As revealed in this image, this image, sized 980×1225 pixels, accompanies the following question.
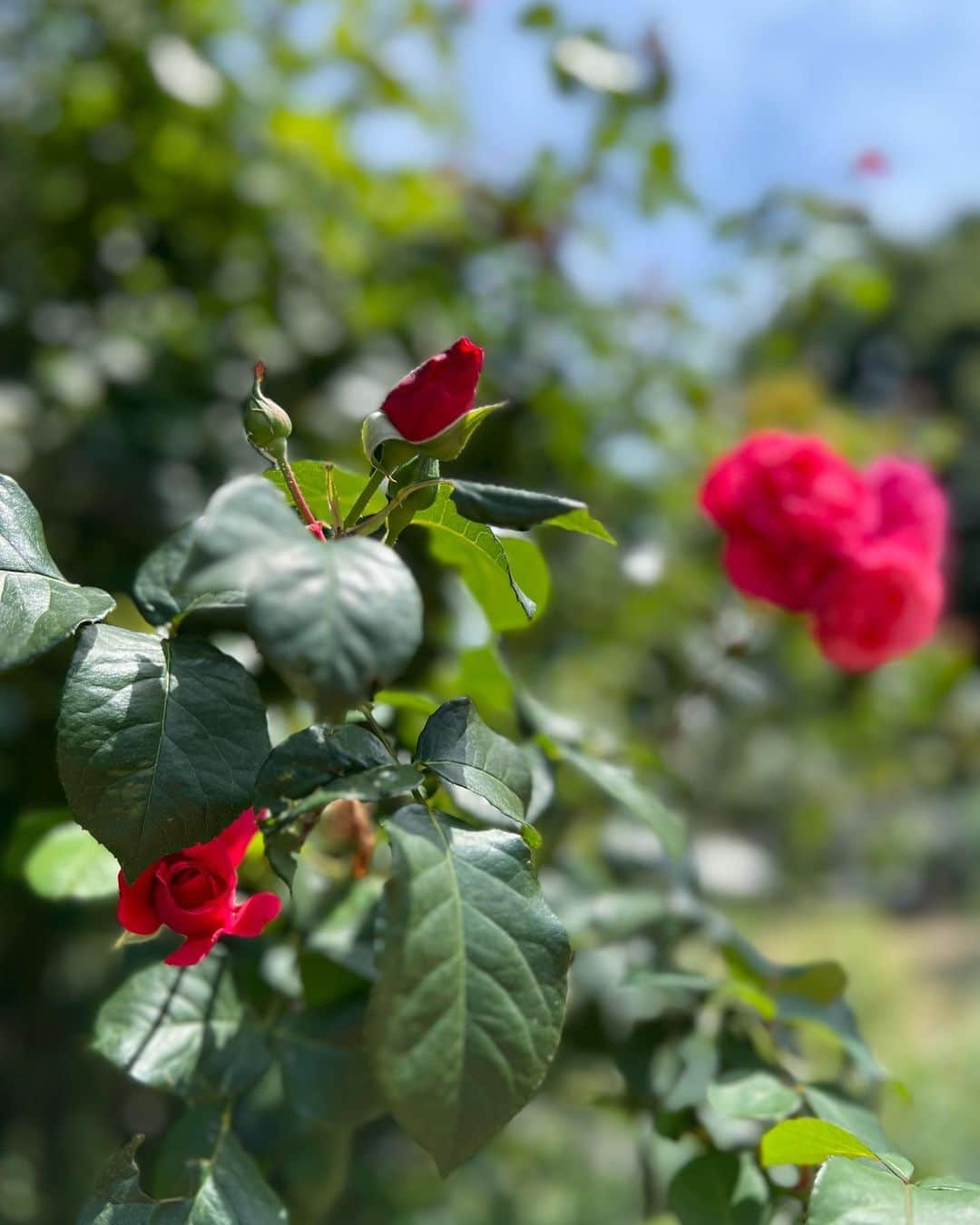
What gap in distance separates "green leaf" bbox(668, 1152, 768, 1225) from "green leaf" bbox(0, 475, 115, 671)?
0.31 m

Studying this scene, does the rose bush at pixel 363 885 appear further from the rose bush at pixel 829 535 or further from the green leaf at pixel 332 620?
the rose bush at pixel 829 535

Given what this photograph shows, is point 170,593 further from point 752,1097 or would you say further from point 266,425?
point 752,1097

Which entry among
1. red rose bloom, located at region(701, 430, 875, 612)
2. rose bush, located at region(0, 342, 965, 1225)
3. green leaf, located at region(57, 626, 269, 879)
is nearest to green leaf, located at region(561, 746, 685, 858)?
rose bush, located at region(0, 342, 965, 1225)

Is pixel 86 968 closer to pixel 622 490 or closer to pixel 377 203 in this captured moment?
pixel 622 490

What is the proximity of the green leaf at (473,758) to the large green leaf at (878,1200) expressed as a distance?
0.47 feet

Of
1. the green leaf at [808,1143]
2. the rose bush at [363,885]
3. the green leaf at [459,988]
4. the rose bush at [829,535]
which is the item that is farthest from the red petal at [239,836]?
the rose bush at [829,535]

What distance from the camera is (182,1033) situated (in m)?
0.46

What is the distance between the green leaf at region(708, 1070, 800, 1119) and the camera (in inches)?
16.7

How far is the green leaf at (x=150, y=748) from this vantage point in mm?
326

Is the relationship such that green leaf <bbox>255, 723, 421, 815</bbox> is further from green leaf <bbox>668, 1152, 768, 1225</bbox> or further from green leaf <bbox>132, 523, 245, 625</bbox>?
green leaf <bbox>668, 1152, 768, 1225</bbox>

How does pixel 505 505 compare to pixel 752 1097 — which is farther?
pixel 752 1097

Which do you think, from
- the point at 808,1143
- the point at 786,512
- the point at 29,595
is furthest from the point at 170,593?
the point at 786,512

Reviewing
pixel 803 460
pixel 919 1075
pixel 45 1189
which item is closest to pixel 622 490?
pixel 803 460

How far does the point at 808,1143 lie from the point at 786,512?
56cm
